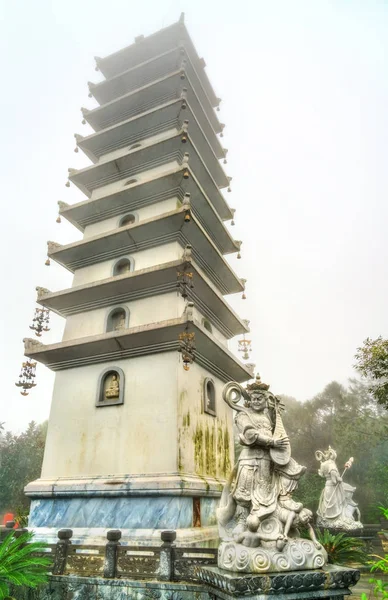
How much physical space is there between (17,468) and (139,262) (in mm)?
25520

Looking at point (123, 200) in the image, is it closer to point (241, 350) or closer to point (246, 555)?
point (241, 350)

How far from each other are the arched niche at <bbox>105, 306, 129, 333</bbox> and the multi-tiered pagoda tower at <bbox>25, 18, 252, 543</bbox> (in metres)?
0.04

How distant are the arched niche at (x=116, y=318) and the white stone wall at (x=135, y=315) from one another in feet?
0.26

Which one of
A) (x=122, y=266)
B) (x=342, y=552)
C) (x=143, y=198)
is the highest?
(x=143, y=198)

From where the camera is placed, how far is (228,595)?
13.8 feet

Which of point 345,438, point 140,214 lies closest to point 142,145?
point 140,214

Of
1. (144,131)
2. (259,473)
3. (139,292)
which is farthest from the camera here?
(144,131)

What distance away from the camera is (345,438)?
95.4 ft

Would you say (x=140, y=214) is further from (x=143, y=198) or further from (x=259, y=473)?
(x=259, y=473)

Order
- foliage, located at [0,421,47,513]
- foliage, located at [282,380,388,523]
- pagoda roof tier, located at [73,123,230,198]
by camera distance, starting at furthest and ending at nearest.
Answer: foliage, located at [0,421,47,513] → foliage, located at [282,380,388,523] → pagoda roof tier, located at [73,123,230,198]

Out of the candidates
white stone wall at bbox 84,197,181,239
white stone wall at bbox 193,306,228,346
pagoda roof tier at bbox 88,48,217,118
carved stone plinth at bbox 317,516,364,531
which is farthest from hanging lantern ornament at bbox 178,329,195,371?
pagoda roof tier at bbox 88,48,217,118

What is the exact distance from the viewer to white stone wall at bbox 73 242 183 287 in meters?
11.8

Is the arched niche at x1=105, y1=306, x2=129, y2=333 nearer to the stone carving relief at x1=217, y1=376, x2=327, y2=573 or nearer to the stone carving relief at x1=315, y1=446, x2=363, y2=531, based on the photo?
the stone carving relief at x1=217, y1=376, x2=327, y2=573

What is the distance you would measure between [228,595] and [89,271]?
1043 centimetres
